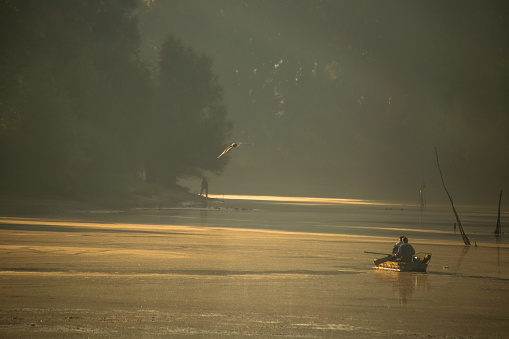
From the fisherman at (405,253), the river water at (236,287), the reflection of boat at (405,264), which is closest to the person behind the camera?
the river water at (236,287)

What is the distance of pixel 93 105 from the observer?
89.9m

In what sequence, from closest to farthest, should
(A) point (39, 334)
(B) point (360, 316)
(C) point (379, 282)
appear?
(A) point (39, 334)
(B) point (360, 316)
(C) point (379, 282)

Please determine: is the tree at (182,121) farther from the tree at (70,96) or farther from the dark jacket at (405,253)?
the dark jacket at (405,253)

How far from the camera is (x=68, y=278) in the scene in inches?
1155

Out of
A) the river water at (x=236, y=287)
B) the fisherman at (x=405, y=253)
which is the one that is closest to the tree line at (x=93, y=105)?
the river water at (x=236, y=287)

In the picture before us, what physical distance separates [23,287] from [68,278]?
2800 mm

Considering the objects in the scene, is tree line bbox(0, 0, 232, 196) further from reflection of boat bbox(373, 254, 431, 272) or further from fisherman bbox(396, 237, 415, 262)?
fisherman bbox(396, 237, 415, 262)

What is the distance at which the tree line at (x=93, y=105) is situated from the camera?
7525 centimetres

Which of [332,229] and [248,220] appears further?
[248,220]

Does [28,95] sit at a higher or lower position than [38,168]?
higher

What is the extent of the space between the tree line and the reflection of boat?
147 feet

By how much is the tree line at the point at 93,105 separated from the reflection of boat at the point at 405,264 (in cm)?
4482

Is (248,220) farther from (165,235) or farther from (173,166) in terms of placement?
(173,166)

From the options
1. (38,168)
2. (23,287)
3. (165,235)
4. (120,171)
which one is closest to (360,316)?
(23,287)
